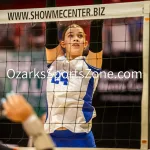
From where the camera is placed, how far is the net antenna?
2.56 m

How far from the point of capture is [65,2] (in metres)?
3.11

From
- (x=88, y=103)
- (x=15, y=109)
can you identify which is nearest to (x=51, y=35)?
(x=88, y=103)

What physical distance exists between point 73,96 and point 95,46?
1.35 feet

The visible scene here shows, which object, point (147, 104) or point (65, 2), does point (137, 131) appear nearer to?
point (147, 104)

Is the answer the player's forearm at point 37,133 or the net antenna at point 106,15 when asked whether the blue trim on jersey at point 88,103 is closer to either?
the net antenna at point 106,15

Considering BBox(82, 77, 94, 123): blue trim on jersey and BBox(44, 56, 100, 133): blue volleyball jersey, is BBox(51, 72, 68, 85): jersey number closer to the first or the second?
BBox(44, 56, 100, 133): blue volleyball jersey

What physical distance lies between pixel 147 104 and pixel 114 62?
Result: 1.50 ft

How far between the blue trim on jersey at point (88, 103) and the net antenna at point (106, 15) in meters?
0.45

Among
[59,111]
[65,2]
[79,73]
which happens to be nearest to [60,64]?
[79,73]

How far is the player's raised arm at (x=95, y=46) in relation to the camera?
2859 millimetres

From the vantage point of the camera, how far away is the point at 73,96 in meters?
2.86

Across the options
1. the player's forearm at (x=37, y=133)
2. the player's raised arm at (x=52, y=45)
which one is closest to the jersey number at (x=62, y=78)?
the player's raised arm at (x=52, y=45)

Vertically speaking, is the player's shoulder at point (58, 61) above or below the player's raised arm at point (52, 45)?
below

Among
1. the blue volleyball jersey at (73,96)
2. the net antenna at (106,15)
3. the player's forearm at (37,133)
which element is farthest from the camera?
the blue volleyball jersey at (73,96)
